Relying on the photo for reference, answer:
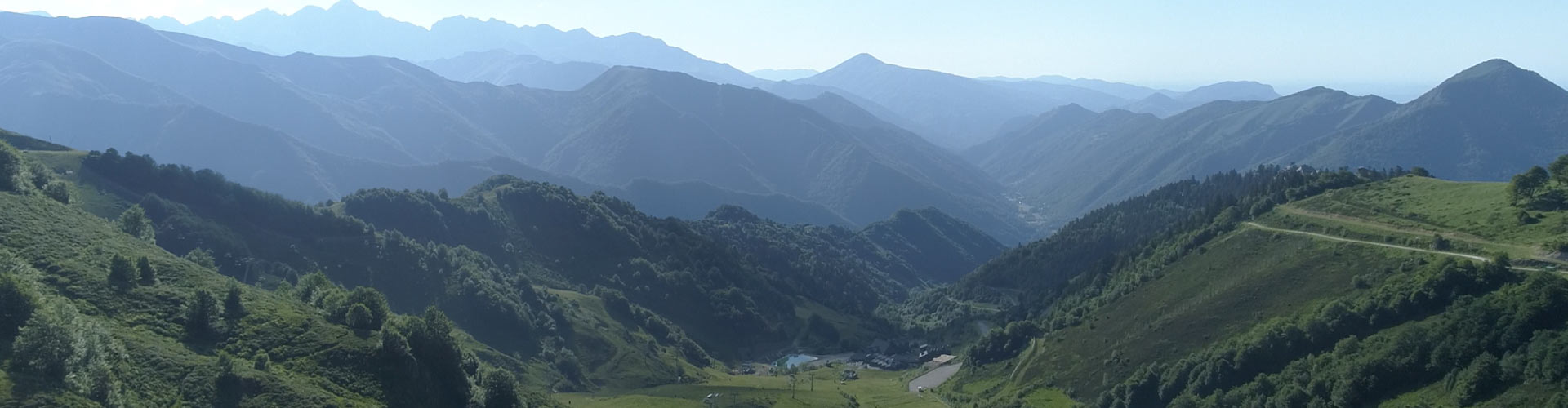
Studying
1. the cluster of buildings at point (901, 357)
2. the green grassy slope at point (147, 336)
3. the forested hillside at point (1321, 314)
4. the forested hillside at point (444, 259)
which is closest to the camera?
the green grassy slope at point (147, 336)

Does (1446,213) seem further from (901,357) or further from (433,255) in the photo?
(433,255)

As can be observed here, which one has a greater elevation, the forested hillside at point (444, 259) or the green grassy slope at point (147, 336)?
the green grassy slope at point (147, 336)

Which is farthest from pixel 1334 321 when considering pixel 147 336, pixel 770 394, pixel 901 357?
pixel 147 336

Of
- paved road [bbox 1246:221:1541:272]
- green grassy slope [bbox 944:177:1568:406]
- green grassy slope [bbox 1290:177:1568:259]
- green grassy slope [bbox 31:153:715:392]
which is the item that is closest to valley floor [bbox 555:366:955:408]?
green grassy slope [bbox 31:153:715:392]

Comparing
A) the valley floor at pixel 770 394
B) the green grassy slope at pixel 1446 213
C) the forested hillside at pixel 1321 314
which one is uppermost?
the green grassy slope at pixel 1446 213

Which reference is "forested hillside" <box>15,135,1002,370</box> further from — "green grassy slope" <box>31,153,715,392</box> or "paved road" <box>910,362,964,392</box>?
"paved road" <box>910,362,964,392</box>

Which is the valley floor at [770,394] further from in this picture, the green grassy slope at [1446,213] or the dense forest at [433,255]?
the green grassy slope at [1446,213]

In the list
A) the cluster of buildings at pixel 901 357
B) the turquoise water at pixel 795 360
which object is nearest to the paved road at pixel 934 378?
the cluster of buildings at pixel 901 357

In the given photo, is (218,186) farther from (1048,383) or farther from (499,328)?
(1048,383)
